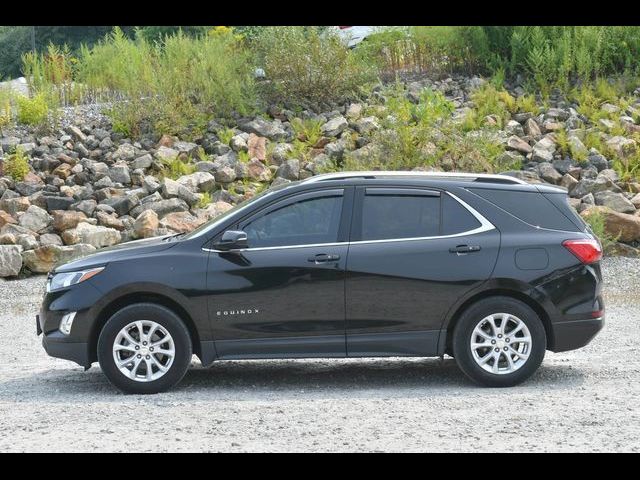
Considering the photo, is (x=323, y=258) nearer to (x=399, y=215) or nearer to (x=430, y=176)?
(x=399, y=215)

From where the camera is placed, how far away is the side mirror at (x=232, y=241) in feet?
28.6

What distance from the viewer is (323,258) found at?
8719 mm

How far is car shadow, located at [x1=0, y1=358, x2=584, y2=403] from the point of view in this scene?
866cm

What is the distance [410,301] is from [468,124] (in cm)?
1017

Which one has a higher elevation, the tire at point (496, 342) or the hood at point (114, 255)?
the hood at point (114, 255)

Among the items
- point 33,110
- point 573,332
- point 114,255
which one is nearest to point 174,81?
point 33,110

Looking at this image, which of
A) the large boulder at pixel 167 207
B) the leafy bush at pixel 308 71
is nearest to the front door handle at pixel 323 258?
the large boulder at pixel 167 207

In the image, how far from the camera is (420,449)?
6.69 m

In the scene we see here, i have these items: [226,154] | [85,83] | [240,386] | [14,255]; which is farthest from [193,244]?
[85,83]

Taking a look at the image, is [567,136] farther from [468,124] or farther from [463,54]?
[463,54]

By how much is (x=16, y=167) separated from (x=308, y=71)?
545cm

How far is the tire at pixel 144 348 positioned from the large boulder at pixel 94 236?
6.72m

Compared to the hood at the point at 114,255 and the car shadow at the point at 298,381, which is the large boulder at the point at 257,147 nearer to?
the car shadow at the point at 298,381

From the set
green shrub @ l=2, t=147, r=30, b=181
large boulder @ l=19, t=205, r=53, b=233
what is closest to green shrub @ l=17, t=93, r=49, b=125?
green shrub @ l=2, t=147, r=30, b=181
